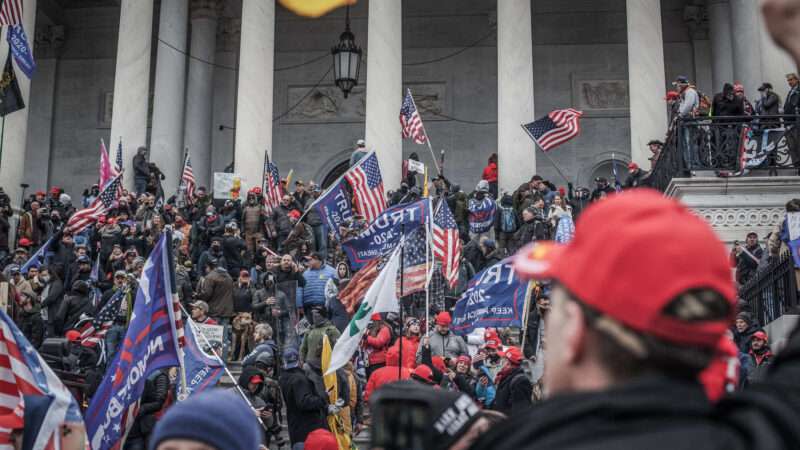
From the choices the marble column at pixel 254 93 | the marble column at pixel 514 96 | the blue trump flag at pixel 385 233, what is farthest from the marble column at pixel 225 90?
the blue trump flag at pixel 385 233

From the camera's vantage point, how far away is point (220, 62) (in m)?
36.5

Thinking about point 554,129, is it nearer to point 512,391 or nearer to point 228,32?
point 512,391

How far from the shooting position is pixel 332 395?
39.8 ft

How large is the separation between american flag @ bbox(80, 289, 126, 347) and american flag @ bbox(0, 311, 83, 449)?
349 inches

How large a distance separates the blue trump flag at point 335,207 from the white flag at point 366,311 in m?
5.16

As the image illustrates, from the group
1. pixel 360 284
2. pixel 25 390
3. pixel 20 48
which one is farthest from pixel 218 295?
pixel 25 390

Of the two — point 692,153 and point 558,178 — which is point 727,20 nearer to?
point 558,178

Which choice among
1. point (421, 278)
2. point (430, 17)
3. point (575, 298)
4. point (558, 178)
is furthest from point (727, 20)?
point (575, 298)

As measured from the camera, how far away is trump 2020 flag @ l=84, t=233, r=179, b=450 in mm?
7176

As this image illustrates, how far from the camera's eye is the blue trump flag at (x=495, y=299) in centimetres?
1320

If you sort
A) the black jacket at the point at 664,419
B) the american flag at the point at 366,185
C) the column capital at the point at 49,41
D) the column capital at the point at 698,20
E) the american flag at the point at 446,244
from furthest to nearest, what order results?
the column capital at the point at 49,41
the column capital at the point at 698,20
the american flag at the point at 366,185
the american flag at the point at 446,244
the black jacket at the point at 664,419

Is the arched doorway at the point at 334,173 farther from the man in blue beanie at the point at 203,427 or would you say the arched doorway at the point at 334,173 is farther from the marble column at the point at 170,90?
the man in blue beanie at the point at 203,427

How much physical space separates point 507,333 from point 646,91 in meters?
12.0

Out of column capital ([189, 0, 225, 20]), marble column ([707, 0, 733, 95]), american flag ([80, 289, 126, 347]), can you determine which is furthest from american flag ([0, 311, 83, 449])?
column capital ([189, 0, 225, 20])
